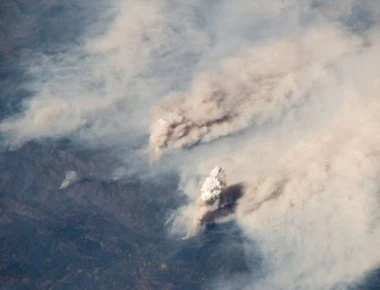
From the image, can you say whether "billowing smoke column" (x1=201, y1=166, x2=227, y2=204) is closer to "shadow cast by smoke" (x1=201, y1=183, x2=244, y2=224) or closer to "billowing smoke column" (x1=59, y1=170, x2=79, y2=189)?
"shadow cast by smoke" (x1=201, y1=183, x2=244, y2=224)

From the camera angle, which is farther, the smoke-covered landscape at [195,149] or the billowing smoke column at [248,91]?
the billowing smoke column at [248,91]

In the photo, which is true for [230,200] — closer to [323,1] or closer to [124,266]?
[124,266]

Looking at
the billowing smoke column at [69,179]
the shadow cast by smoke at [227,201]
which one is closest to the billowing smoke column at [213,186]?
the shadow cast by smoke at [227,201]

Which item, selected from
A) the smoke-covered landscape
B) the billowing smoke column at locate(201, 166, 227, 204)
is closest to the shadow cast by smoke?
the smoke-covered landscape

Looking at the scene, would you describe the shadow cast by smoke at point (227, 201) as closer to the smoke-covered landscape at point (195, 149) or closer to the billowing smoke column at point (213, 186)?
the smoke-covered landscape at point (195, 149)

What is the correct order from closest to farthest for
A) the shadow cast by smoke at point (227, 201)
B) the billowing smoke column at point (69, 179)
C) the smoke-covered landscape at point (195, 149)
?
the smoke-covered landscape at point (195, 149)
the shadow cast by smoke at point (227, 201)
the billowing smoke column at point (69, 179)

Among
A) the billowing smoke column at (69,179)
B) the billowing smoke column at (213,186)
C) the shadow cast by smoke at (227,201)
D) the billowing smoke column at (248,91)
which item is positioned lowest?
the shadow cast by smoke at (227,201)

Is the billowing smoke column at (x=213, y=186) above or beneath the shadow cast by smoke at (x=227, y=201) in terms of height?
above
